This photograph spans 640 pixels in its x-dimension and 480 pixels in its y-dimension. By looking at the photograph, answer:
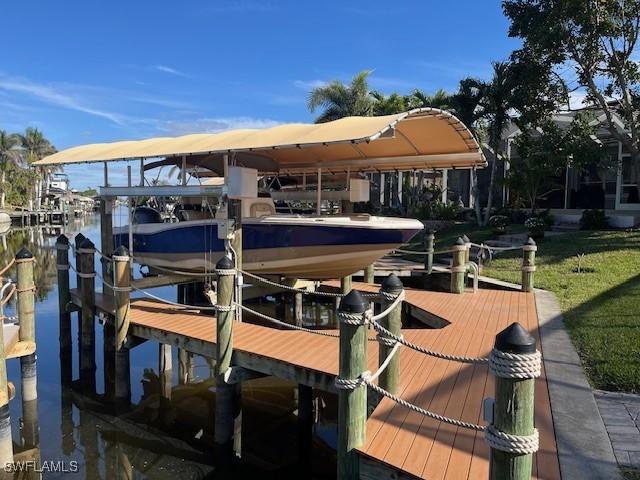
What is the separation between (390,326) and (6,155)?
78.4 m

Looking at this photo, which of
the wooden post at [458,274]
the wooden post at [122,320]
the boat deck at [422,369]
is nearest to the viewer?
the boat deck at [422,369]

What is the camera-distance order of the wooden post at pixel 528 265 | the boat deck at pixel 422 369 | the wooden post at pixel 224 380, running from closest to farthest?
the boat deck at pixel 422 369, the wooden post at pixel 224 380, the wooden post at pixel 528 265

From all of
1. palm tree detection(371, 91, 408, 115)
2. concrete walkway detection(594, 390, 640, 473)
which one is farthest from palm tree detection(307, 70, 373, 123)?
concrete walkway detection(594, 390, 640, 473)

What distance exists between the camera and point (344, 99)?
29.6m

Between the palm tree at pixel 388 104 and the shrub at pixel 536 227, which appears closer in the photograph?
the shrub at pixel 536 227

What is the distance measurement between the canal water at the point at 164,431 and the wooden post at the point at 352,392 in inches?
123

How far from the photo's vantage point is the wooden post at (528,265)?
1073cm

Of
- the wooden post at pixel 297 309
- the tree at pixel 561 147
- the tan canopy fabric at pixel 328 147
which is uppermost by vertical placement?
the tree at pixel 561 147

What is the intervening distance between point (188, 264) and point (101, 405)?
3365 mm

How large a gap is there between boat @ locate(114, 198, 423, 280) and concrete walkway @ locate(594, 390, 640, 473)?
4.71 metres

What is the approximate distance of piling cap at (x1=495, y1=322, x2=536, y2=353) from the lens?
2.68 meters

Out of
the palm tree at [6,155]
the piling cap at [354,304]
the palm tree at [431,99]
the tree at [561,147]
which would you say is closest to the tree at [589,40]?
the tree at [561,147]

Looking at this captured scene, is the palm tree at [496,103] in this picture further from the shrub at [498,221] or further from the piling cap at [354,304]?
the piling cap at [354,304]

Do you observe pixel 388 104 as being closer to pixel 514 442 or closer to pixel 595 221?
pixel 595 221
